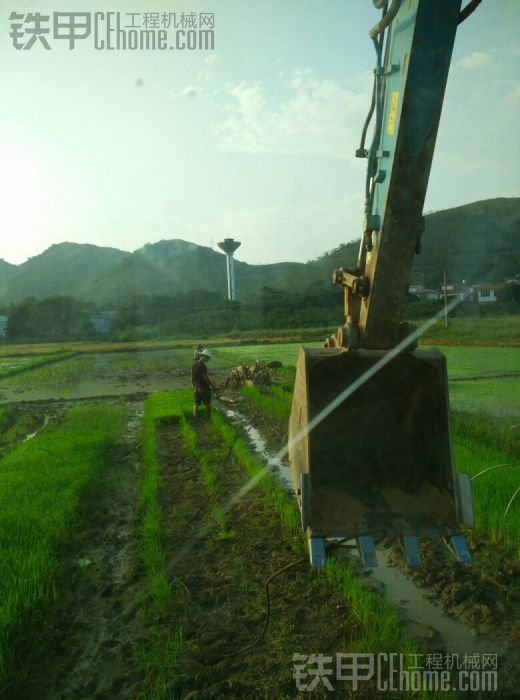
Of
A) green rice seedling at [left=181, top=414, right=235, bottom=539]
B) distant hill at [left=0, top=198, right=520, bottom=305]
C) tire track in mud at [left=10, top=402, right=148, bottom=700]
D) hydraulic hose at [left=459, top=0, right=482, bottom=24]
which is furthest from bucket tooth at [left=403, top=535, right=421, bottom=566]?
distant hill at [left=0, top=198, right=520, bottom=305]

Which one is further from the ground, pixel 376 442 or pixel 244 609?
pixel 376 442

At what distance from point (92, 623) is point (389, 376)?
7.50 ft

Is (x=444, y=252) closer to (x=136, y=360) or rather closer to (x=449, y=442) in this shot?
(x=136, y=360)

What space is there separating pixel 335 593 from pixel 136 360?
2301cm

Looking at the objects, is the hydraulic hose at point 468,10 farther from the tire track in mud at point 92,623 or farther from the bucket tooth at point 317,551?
the tire track in mud at point 92,623

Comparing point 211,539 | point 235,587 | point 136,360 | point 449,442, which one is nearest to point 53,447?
point 211,539

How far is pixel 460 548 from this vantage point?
103 inches

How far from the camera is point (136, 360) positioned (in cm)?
2530

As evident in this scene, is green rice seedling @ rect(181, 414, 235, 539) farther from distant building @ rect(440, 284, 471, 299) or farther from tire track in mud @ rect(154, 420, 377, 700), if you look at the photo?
distant building @ rect(440, 284, 471, 299)

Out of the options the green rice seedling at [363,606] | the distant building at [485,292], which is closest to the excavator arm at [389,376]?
the green rice seedling at [363,606]

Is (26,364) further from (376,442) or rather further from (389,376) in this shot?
(389,376)

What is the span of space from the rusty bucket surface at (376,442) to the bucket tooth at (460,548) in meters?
0.09

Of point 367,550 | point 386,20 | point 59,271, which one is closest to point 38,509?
point 367,550

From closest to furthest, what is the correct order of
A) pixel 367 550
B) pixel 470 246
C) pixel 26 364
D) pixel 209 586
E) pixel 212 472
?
pixel 367 550
pixel 209 586
pixel 212 472
pixel 26 364
pixel 470 246
